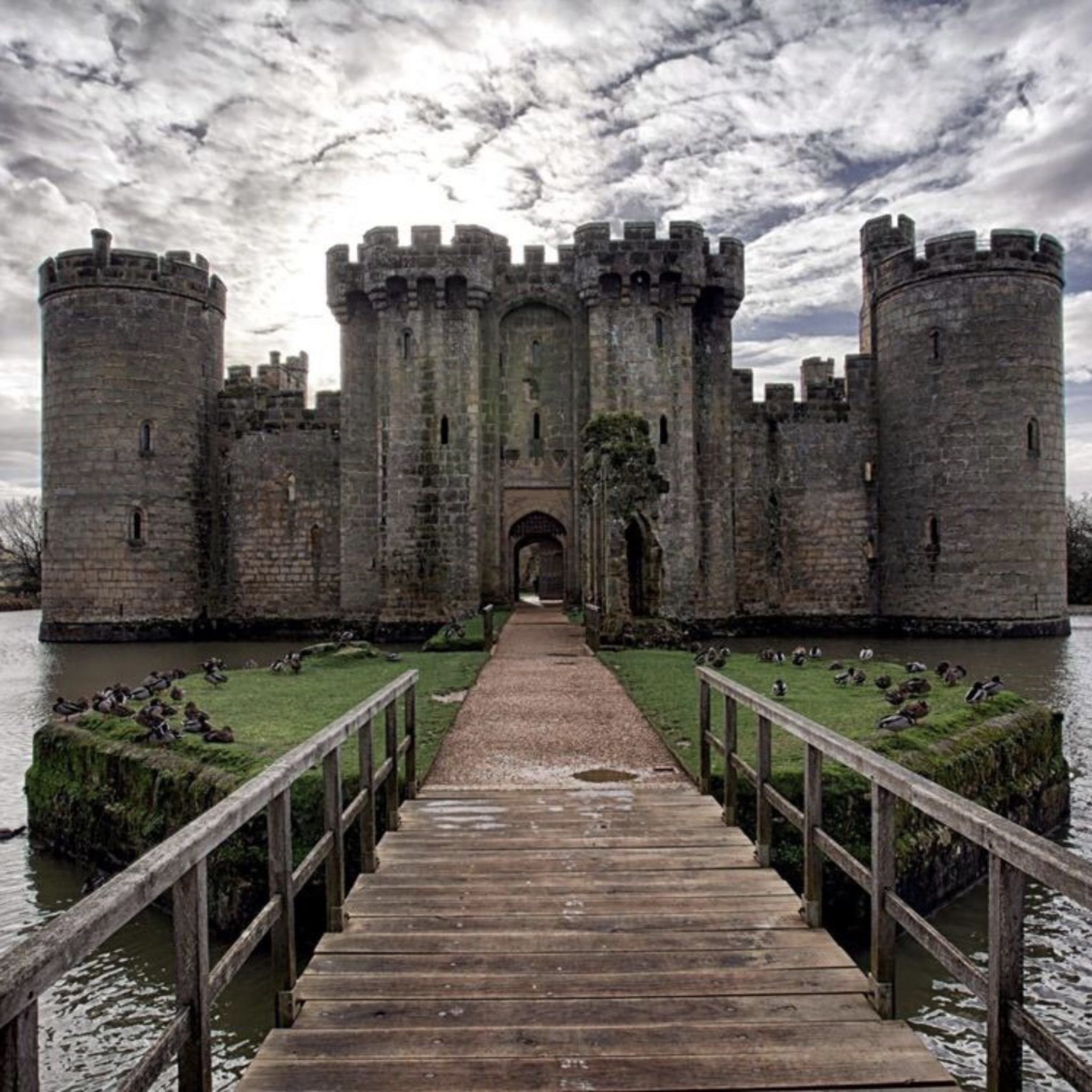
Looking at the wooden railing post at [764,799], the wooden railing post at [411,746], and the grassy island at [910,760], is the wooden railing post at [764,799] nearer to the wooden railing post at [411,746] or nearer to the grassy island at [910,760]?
the grassy island at [910,760]

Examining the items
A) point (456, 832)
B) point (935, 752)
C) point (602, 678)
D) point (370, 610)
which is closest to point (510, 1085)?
point (456, 832)

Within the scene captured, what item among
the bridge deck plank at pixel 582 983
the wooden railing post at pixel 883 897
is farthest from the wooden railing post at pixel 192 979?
the wooden railing post at pixel 883 897

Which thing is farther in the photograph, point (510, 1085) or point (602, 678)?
point (602, 678)

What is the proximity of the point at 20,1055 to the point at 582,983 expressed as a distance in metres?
2.57

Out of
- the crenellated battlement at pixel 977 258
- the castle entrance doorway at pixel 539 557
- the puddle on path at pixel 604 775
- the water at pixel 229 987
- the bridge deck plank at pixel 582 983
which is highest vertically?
the crenellated battlement at pixel 977 258

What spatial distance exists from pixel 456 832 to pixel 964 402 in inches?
930

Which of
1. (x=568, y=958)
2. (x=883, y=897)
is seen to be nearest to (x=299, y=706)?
(x=568, y=958)

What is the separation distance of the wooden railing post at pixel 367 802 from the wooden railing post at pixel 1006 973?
3153mm

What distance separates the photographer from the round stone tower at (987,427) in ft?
85.4

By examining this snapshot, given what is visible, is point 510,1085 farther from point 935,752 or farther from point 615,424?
point 615,424

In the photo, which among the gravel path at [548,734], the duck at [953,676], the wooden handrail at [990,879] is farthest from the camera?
the duck at [953,676]

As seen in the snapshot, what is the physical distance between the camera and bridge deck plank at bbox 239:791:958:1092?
3.43 m

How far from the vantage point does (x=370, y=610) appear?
91.4 ft

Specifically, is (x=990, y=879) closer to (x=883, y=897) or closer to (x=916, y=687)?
(x=883, y=897)
